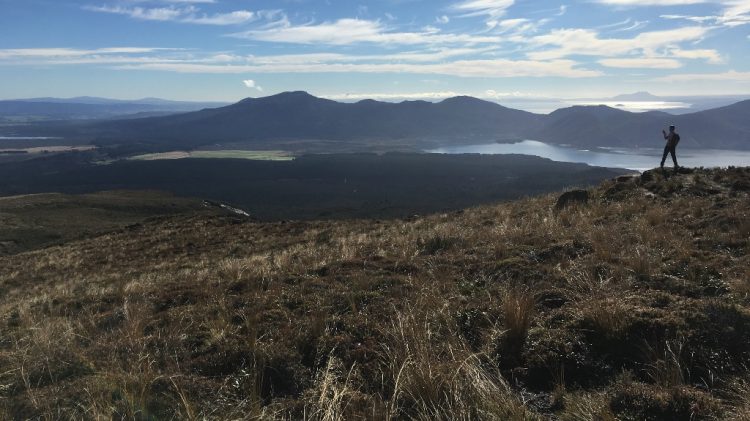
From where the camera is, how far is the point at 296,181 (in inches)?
5162

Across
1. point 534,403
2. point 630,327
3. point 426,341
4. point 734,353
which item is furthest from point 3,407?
point 734,353

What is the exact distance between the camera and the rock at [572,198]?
14.4m

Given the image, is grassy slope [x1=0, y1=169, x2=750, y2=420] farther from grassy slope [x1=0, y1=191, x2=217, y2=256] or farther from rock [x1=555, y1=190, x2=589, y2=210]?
grassy slope [x1=0, y1=191, x2=217, y2=256]

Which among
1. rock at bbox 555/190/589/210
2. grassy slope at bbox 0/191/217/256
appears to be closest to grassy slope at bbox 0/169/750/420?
rock at bbox 555/190/589/210

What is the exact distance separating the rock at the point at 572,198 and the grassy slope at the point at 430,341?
21.8 ft

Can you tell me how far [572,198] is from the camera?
14.9 metres

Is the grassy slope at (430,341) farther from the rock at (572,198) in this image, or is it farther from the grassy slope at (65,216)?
the grassy slope at (65,216)

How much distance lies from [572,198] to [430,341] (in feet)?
41.4

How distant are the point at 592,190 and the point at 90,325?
1575 cm

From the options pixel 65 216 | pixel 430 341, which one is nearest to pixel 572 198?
pixel 430 341

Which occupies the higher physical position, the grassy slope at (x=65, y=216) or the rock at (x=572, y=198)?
the rock at (x=572, y=198)

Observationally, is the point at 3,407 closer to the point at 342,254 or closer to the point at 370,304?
the point at 370,304

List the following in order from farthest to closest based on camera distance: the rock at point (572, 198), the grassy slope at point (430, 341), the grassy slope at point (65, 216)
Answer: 1. the grassy slope at point (65, 216)
2. the rock at point (572, 198)
3. the grassy slope at point (430, 341)

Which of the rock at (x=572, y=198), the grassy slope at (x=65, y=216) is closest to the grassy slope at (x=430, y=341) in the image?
the rock at (x=572, y=198)
